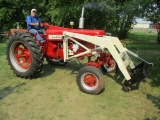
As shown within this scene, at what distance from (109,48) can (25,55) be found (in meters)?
2.52

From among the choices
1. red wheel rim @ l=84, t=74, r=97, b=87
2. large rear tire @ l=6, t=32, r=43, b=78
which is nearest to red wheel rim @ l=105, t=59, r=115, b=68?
red wheel rim @ l=84, t=74, r=97, b=87

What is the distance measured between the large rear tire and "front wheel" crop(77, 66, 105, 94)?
125 cm

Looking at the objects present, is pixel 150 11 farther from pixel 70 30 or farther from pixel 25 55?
pixel 25 55

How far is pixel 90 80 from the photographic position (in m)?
4.95

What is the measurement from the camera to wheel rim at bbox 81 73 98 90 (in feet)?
16.2

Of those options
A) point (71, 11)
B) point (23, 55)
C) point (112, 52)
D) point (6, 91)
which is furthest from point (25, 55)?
point (71, 11)

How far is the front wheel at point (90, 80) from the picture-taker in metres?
4.81

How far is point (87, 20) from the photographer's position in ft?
55.6

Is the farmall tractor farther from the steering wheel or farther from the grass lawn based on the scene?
the grass lawn

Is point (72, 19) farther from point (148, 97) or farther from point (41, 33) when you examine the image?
point (148, 97)

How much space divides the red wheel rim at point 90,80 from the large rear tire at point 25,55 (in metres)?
1.33

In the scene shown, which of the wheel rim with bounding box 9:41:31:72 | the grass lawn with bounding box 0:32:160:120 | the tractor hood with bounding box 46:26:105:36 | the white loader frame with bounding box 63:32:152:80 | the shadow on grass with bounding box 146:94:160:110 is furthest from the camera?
the wheel rim with bounding box 9:41:31:72

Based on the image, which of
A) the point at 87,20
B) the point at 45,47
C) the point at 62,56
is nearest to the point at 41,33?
the point at 45,47

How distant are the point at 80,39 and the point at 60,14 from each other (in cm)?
1015
